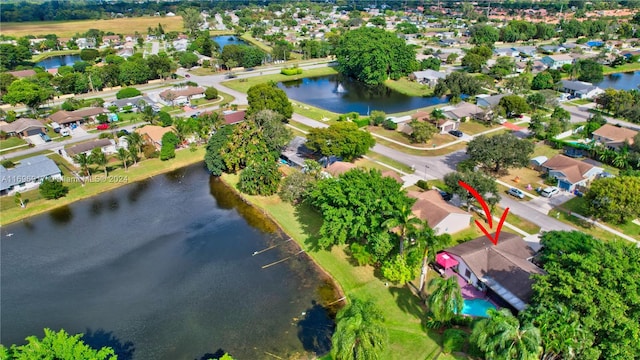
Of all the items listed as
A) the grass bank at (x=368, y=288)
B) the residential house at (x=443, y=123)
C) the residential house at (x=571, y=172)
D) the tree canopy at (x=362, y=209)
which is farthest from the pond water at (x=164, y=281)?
the residential house at (x=443, y=123)

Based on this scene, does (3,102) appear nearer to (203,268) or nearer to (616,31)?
(203,268)

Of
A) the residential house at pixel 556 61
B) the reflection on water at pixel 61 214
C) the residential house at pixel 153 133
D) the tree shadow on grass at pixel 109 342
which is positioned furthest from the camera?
the residential house at pixel 556 61

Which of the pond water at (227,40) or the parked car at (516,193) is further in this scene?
the pond water at (227,40)

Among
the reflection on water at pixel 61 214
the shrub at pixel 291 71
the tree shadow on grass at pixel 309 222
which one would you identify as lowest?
the tree shadow on grass at pixel 309 222

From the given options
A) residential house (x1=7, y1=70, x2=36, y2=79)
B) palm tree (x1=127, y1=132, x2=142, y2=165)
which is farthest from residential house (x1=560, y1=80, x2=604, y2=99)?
residential house (x1=7, y1=70, x2=36, y2=79)

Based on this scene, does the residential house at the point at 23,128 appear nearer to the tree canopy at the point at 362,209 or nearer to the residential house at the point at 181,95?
the residential house at the point at 181,95

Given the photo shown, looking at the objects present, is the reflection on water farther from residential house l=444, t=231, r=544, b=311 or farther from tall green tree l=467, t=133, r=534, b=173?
tall green tree l=467, t=133, r=534, b=173
